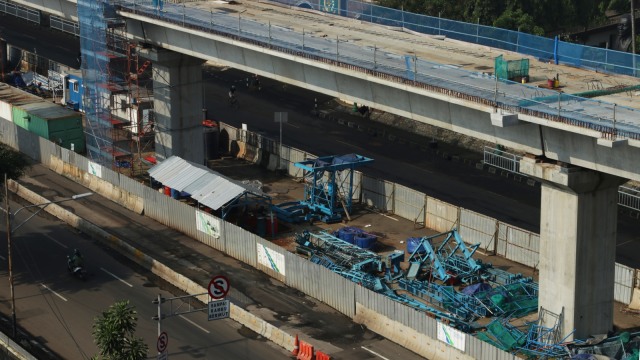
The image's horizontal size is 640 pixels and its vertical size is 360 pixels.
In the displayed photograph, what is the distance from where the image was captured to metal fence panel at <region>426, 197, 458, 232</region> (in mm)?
60125

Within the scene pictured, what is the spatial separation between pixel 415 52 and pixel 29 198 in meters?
23.7

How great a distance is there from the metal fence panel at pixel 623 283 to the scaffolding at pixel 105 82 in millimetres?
29823

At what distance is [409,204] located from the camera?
2484 inches

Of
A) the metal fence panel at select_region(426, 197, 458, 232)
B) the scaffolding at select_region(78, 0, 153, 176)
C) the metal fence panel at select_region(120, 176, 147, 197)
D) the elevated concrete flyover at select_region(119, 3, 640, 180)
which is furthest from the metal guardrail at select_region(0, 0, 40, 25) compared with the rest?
the metal fence panel at select_region(426, 197, 458, 232)

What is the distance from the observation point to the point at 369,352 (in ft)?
154

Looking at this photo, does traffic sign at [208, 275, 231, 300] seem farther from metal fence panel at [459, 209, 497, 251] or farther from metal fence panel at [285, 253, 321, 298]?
metal fence panel at [459, 209, 497, 251]

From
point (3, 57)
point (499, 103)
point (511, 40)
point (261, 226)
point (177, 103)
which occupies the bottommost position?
point (261, 226)

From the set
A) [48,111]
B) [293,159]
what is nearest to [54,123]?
[48,111]

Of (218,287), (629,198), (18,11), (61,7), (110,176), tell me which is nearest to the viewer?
(218,287)

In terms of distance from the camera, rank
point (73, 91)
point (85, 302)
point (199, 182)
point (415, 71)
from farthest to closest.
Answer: point (73, 91), point (199, 182), point (85, 302), point (415, 71)

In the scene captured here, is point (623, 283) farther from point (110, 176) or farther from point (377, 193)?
point (110, 176)

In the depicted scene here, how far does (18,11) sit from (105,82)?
43.9m

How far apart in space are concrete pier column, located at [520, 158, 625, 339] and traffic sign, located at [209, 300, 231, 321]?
1259 centimetres

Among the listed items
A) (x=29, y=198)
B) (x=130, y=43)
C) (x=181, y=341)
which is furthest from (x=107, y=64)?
(x=181, y=341)
